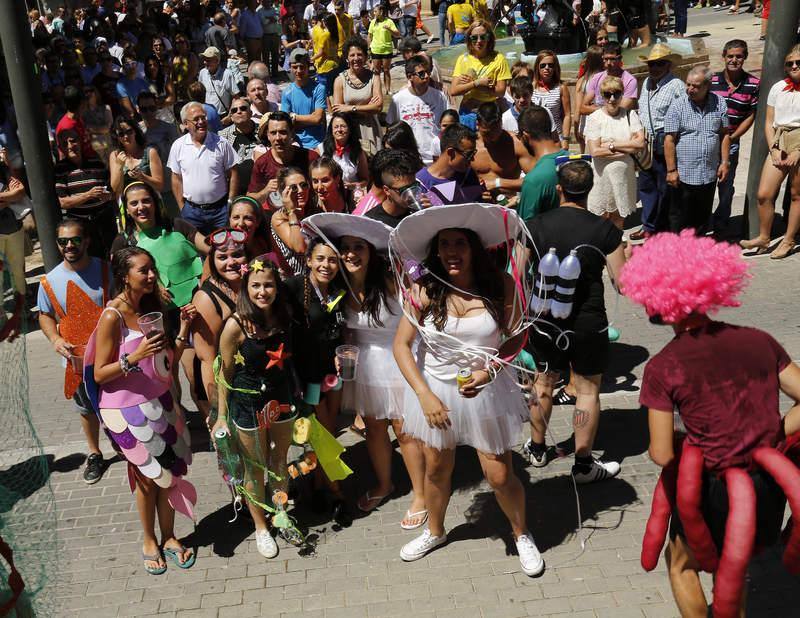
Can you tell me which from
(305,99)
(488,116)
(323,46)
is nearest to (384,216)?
(488,116)

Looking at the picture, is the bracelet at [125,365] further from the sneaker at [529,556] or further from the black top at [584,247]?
the black top at [584,247]

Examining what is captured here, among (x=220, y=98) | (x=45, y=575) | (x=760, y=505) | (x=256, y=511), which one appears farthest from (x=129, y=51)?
(x=760, y=505)

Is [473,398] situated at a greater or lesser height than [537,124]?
lesser

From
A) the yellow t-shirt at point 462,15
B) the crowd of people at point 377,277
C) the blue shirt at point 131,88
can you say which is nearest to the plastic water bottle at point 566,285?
the crowd of people at point 377,277

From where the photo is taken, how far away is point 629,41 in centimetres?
1554

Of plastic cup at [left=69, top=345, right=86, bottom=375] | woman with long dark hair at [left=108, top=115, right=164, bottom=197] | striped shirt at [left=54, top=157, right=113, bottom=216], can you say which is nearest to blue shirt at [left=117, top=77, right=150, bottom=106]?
striped shirt at [left=54, top=157, right=113, bottom=216]

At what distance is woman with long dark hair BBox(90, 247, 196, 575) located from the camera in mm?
4594

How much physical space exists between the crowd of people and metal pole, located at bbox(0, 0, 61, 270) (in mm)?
200

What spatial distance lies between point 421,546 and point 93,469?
7.82 ft

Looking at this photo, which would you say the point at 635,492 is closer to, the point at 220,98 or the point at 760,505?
the point at 760,505

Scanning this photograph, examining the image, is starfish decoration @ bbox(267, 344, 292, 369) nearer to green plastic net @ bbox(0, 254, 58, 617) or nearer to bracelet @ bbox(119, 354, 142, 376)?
bracelet @ bbox(119, 354, 142, 376)

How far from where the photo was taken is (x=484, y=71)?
949cm

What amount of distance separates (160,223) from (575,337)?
9.32ft

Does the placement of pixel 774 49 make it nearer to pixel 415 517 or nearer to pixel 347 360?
pixel 347 360
